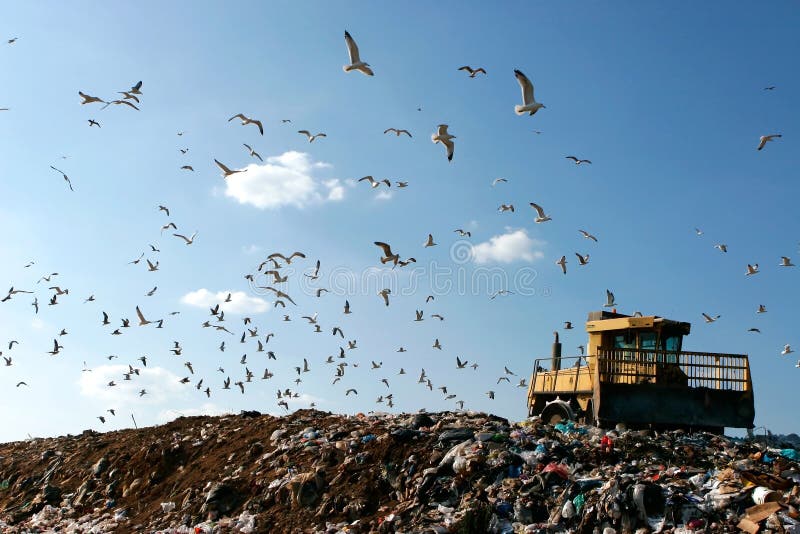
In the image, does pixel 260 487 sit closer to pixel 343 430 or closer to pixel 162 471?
pixel 343 430

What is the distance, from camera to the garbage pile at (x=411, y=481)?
633 cm

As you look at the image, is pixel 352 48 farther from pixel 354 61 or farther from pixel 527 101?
pixel 527 101

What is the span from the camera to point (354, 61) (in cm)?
971

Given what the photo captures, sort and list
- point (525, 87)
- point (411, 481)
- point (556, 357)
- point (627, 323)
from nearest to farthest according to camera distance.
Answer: point (411, 481) < point (525, 87) < point (627, 323) < point (556, 357)

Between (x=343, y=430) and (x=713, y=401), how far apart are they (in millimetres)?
5369

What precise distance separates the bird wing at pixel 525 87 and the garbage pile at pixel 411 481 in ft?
14.4

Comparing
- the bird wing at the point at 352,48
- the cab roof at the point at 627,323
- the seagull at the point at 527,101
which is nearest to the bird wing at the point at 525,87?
the seagull at the point at 527,101

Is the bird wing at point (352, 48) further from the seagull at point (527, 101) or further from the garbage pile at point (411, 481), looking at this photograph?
the garbage pile at point (411, 481)

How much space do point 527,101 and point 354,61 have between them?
7.89 ft

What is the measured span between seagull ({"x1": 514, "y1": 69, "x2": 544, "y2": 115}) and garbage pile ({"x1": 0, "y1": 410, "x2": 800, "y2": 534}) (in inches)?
167

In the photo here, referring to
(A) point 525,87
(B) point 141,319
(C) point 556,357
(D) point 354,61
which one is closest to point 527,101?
(A) point 525,87

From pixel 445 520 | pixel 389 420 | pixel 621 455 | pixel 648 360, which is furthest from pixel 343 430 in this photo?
pixel 648 360

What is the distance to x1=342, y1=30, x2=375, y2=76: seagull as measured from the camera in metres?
9.62

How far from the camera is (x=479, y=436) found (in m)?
8.39
